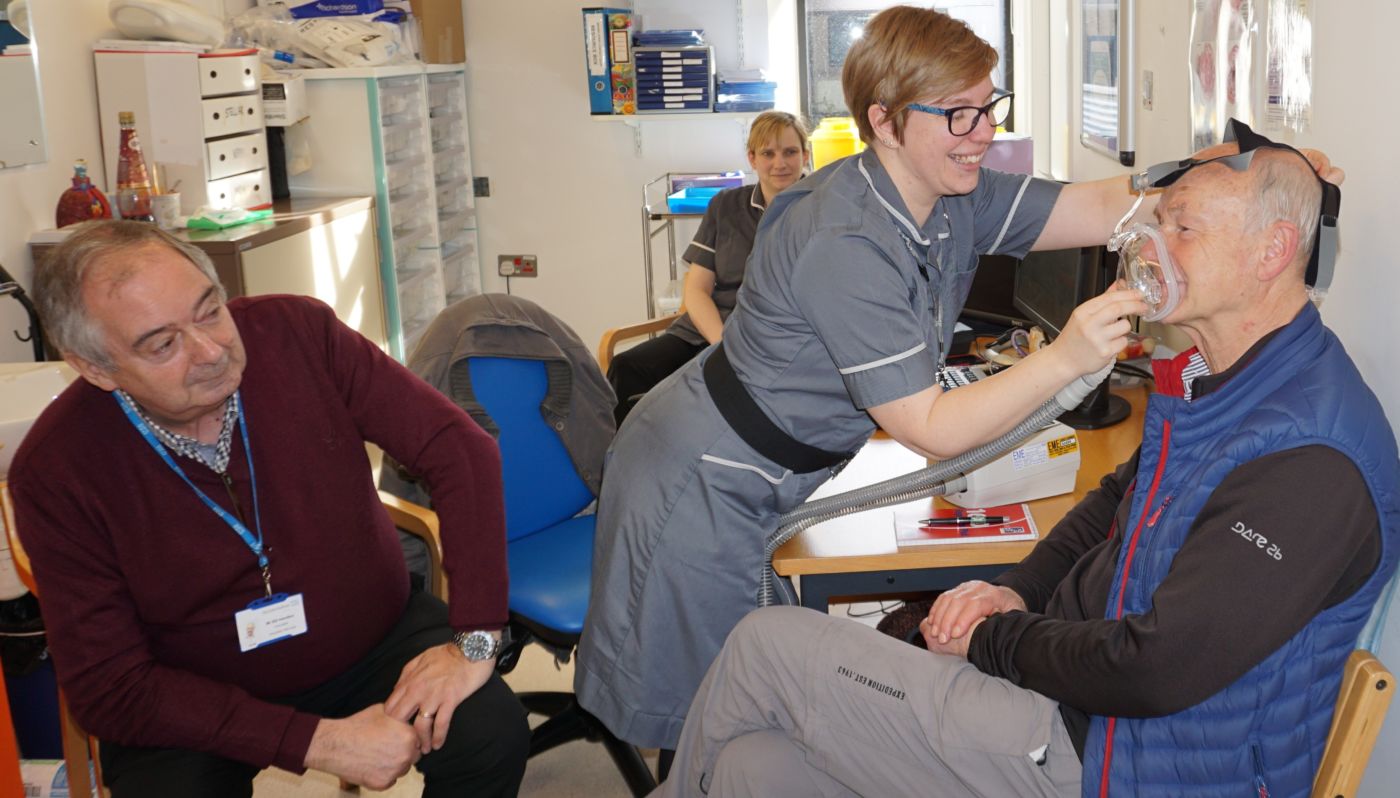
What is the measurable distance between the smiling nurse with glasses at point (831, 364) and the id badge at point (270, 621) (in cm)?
47

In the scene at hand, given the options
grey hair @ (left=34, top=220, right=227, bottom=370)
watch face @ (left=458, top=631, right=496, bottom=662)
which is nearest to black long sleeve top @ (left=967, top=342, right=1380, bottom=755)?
watch face @ (left=458, top=631, right=496, bottom=662)

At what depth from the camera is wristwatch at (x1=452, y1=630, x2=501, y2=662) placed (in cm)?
190

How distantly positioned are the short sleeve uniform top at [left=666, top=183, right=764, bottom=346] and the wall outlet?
193 centimetres

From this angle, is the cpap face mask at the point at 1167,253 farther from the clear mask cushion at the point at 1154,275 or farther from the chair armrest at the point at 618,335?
the chair armrest at the point at 618,335

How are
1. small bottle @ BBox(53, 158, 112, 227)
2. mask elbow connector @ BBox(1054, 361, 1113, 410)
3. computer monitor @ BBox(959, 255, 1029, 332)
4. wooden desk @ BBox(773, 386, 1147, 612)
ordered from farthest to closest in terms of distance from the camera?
1. small bottle @ BBox(53, 158, 112, 227)
2. computer monitor @ BBox(959, 255, 1029, 332)
3. wooden desk @ BBox(773, 386, 1147, 612)
4. mask elbow connector @ BBox(1054, 361, 1113, 410)

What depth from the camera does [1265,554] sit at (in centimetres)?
130

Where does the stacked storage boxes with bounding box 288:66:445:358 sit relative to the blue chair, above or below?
above

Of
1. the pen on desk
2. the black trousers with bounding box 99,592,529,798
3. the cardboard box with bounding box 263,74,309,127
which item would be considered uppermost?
the cardboard box with bounding box 263,74,309,127

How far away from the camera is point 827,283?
5.50ft

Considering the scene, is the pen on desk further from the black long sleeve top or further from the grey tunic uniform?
the black long sleeve top

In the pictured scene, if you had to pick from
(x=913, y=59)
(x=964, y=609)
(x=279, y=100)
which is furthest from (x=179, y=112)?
(x=964, y=609)

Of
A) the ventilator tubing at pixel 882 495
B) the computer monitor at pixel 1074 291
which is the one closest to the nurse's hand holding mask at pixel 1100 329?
the ventilator tubing at pixel 882 495

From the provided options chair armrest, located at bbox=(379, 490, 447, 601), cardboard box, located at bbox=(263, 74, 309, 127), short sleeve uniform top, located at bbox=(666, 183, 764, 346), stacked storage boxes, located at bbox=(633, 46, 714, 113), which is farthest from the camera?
stacked storage boxes, located at bbox=(633, 46, 714, 113)

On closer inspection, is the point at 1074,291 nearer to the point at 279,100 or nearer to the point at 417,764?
the point at 417,764
